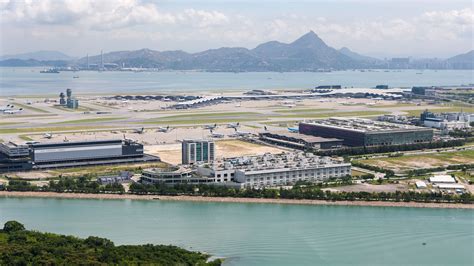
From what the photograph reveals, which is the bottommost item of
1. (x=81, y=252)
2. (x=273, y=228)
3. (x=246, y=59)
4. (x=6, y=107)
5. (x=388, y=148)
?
(x=273, y=228)

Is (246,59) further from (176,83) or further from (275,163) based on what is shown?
(275,163)

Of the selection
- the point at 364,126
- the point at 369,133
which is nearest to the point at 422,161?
the point at 369,133

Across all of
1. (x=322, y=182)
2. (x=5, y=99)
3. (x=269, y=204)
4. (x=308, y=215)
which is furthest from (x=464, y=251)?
(x=5, y=99)

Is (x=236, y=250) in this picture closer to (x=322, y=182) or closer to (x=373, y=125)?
(x=322, y=182)

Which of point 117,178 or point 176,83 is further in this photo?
point 176,83

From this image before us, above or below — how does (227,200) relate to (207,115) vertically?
below

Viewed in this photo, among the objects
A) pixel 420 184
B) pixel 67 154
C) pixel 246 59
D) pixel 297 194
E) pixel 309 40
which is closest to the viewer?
pixel 297 194
